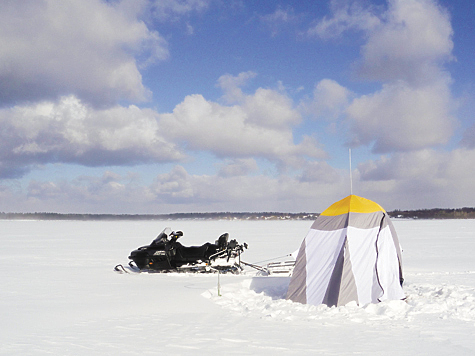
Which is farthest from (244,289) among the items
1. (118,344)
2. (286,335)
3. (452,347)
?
(452,347)

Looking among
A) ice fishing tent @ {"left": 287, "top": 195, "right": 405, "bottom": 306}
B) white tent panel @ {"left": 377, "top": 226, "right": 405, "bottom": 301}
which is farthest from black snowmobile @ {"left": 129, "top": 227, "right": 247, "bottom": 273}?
white tent panel @ {"left": 377, "top": 226, "right": 405, "bottom": 301}

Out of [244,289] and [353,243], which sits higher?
[353,243]

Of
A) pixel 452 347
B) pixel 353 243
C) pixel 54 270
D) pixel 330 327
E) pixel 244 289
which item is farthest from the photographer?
pixel 54 270

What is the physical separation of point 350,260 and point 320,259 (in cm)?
60

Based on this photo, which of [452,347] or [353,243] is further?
[353,243]

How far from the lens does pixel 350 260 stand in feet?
25.9

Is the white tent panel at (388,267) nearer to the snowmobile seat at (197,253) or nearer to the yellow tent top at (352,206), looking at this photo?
the yellow tent top at (352,206)

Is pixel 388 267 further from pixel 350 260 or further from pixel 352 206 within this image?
pixel 352 206

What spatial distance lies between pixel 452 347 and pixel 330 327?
1.69m

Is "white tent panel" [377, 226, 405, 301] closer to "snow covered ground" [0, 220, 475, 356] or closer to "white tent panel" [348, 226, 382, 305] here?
"white tent panel" [348, 226, 382, 305]

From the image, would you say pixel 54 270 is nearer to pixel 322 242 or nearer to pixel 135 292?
pixel 135 292

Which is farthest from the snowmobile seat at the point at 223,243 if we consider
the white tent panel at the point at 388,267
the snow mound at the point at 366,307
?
the white tent panel at the point at 388,267

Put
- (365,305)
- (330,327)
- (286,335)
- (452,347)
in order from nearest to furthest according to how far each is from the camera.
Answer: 1. (452,347)
2. (286,335)
3. (330,327)
4. (365,305)

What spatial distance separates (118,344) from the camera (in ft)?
18.6
